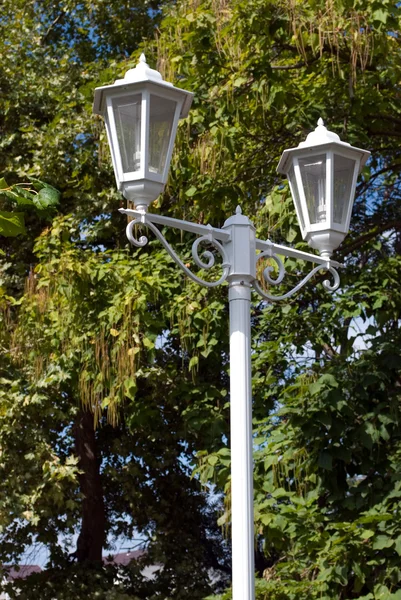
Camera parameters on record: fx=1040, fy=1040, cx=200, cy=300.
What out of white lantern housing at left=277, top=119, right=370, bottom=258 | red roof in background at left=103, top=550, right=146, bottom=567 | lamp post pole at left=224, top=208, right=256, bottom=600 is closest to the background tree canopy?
red roof in background at left=103, top=550, right=146, bottom=567

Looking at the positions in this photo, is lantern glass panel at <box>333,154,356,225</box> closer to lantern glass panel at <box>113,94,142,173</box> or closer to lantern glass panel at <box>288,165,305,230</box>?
lantern glass panel at <box>288,165,305,230</box>

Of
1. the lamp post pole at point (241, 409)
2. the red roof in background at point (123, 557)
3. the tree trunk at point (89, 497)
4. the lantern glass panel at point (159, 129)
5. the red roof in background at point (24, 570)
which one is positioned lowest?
the lamp post pole at point (241, 409)

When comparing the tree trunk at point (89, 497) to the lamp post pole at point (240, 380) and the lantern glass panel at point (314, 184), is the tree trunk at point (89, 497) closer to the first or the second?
the lantern glass panel at point (314, 184)

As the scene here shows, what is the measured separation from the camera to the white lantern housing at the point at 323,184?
441cm

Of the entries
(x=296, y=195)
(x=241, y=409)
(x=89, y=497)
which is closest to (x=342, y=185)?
(x=296, y=195)

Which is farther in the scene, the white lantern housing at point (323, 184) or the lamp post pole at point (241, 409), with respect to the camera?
the white lantern housing at point (323, 184)

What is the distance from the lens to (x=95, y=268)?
357 inches

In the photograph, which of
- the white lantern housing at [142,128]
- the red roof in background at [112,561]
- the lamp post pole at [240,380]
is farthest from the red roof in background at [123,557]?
the white lantern housing at [142,128]

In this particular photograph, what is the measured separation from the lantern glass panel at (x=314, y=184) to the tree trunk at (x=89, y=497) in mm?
7869

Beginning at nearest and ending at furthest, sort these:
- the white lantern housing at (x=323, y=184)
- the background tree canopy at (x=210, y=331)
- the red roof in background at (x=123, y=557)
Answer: the white lantern housing at (x=323, y=184)
the background tree canopy at (x=210, y=331)
the red roof in background at (x=123, y=557)

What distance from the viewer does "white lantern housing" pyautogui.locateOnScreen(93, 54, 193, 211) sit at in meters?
3.96

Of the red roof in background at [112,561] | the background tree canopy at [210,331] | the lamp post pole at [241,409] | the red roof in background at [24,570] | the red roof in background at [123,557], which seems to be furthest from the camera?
the red roof in background at [123,557]

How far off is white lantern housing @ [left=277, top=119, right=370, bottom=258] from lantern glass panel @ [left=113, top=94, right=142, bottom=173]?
29.3 inches

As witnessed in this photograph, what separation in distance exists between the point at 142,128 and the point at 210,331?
4719 mm
